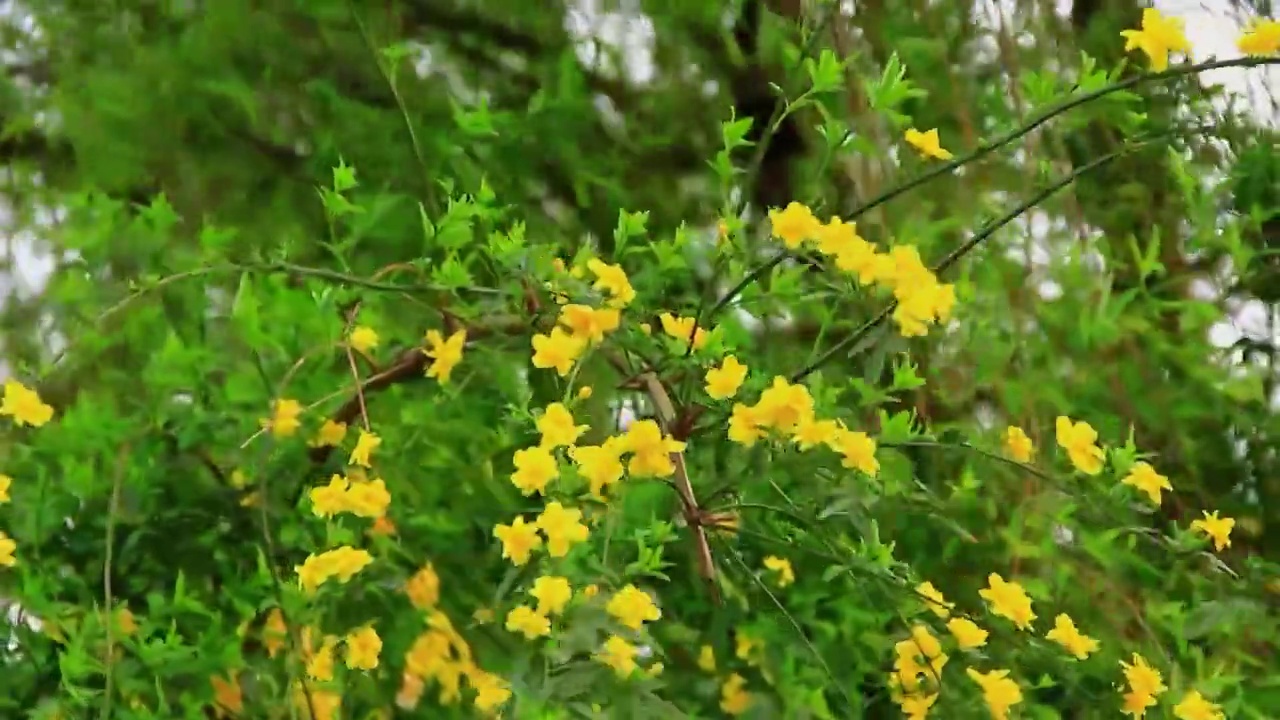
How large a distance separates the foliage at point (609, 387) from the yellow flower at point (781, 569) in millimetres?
15

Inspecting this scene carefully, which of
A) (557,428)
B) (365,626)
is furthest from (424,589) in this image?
(557,428)

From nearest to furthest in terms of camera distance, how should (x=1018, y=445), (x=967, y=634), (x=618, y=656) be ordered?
1. (x=618, y=656)
2. (x=967, y=634)
3. (x=1018, y=445)

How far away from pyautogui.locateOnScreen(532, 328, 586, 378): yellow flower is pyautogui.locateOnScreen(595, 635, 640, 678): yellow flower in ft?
0.46

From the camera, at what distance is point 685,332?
27.3 inches

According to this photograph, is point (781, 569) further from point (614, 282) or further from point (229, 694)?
point (229, 694)

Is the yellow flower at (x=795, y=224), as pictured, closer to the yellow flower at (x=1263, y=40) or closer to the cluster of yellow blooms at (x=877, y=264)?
the cluster of yellow blooms at (x=877, y=264)

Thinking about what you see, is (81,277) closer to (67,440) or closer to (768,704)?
(67,440)

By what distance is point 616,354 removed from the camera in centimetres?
74

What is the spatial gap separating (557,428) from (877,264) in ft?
0.60

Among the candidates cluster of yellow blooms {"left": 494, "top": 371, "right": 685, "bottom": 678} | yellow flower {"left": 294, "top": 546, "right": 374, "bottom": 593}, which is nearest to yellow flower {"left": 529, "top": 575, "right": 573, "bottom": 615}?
cluster of yellow blooms {"left": 494, "top": 371, "right": 685, "bottom": 678}

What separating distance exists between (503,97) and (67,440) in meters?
0.44

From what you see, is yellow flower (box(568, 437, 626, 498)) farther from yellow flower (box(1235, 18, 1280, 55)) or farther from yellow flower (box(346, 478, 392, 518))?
yellow flower (box(1235, 18, 1280, 55))

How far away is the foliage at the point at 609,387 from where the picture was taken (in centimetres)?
67

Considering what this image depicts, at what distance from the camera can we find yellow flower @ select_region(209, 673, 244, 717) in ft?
2.30
